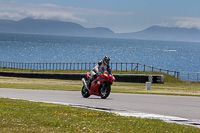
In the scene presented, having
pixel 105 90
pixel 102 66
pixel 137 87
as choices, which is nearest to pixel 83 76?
pixel 137 87

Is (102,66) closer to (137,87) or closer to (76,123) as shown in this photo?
(76,123)

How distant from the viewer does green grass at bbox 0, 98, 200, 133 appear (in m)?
9.24

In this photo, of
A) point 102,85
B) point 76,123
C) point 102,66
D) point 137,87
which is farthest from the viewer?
point 137,87

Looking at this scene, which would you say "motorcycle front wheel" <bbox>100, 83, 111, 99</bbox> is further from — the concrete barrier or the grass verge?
the concrete barrier

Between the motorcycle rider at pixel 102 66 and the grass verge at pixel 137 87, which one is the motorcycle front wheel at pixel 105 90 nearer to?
the motorcycle rider at pixel 102 66

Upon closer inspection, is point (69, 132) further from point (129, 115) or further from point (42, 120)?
point (129, 115)

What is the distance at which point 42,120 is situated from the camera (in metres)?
10.3

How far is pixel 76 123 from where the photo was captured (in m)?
10.1

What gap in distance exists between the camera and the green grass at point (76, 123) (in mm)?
9242

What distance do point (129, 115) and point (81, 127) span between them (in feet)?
10.6

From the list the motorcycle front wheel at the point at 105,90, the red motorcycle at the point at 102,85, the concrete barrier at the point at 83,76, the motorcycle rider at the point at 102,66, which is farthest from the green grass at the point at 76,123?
the concrete barrier at the point at 83,76

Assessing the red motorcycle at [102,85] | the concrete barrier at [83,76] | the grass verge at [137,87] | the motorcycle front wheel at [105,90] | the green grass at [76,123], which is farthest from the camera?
the concrete barrier at [83,76]

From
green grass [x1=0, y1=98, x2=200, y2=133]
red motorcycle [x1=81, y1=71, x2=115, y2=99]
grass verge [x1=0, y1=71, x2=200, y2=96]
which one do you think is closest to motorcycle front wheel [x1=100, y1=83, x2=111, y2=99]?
red motorcycle [x1=81, y1=71, x2=115, y2=99]

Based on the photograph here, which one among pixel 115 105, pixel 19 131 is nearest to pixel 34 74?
pixel 115 105
